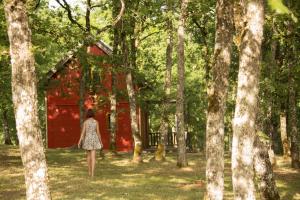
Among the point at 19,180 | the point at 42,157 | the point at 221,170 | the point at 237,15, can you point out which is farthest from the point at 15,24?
the point at 19,180

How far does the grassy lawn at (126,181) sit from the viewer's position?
41.7ft

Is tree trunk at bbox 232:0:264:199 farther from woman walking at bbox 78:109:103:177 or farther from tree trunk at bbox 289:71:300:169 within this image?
tree trunk at bbox 289:71:300:169

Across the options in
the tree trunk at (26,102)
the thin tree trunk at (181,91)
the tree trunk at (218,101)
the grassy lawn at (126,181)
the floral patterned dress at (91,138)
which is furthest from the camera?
the thin tree trunk at (181,91)

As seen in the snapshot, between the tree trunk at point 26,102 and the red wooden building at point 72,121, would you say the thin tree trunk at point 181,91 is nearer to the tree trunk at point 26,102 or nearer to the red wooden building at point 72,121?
the tree trunk at point 26,102

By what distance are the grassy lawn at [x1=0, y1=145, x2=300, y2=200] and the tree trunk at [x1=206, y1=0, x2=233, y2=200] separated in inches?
119

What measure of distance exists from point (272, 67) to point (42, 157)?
12.0 metres

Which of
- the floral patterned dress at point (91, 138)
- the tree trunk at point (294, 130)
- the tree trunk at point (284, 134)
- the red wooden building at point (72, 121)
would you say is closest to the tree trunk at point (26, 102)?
the floral patterned dress at point (91, 138)

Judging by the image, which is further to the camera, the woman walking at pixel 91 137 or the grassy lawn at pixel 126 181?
the woman walking at pixel 91 137

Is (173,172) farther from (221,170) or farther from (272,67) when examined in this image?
(221,170)

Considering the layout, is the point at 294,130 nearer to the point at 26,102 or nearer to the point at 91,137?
the point at 91,137

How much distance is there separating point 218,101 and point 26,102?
151 inches

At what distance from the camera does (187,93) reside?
47.2 metres

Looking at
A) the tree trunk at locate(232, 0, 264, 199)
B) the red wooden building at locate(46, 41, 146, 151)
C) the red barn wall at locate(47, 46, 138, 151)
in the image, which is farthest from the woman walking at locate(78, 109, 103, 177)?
the red barn wall at locate(47, 46, 138, 151)

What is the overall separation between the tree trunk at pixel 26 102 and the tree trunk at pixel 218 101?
3.47 metres
